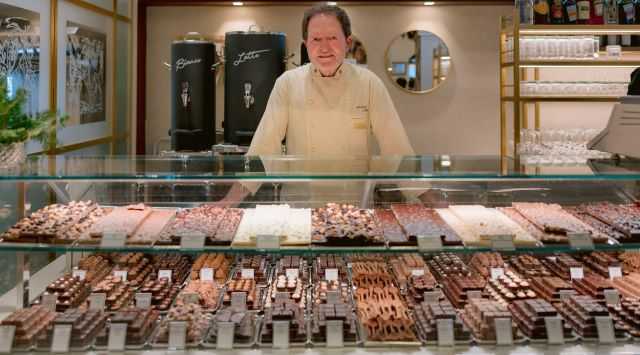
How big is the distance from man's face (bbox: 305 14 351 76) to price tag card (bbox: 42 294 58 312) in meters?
1.66

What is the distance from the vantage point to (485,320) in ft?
8.29

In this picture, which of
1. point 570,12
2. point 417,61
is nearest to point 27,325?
point 570,12

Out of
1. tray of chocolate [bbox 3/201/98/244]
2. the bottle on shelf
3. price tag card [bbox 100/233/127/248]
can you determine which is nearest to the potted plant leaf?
tray of chocolate [bbox 3/201/98/244]

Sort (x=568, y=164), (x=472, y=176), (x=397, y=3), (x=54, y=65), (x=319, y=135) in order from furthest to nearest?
(x=397, y=3) → (x=54, y=65) → (x=319, y=135) → (x=568, y=164) → (x=472, y=176)

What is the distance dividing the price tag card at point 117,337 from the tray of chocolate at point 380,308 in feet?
2.65

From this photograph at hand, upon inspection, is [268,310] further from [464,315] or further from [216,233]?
[464,315]

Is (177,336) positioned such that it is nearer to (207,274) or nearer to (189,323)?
(189,323)

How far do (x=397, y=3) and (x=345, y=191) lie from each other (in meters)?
5.86

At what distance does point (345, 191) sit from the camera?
2.96 meters

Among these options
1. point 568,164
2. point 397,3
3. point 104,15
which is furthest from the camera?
point 397,3

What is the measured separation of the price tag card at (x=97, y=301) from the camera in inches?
109

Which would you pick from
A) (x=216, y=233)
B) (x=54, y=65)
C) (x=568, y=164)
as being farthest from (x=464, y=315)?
(x=54, y=65)

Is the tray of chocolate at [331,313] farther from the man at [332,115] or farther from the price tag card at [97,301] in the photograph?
→ the man at [332,115]

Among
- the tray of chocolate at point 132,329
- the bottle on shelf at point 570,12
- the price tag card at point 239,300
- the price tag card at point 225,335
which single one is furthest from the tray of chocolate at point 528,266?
the bottle on shelf at point 570,12
